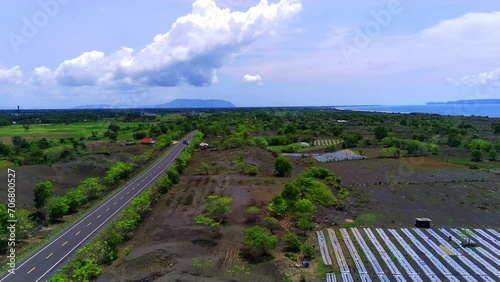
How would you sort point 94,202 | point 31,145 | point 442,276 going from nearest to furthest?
point 442,276
point 94,202
point 31,145

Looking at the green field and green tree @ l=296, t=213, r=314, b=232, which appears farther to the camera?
the green field

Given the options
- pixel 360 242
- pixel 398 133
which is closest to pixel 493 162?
pixel 398 133

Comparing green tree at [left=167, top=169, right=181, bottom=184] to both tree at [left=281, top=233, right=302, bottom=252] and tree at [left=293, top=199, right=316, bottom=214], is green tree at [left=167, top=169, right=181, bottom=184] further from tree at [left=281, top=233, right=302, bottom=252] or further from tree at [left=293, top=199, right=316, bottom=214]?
tree at [left=281, top=233, right=302, bottom=252]

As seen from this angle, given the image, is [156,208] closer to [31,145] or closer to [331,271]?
[331,271]

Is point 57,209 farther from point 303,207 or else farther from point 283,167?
point 283,167

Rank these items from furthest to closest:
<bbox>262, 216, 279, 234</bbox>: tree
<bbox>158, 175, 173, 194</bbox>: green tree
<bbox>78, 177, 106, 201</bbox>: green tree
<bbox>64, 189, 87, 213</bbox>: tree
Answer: <bbox>158, 175, 173, 194</bbox>: green tree → <bbox>78, 177, 106, 201</bbox>: green tree → <bbox>64, 189, 87, 213</bbox>: tree → <bbox>262, 216, 279, 234</bbox>: tree

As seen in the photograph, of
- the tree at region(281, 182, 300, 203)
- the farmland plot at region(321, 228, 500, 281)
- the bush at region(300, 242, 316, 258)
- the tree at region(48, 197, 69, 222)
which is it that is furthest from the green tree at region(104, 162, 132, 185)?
the bush at region(300, 242, 316, 258)
